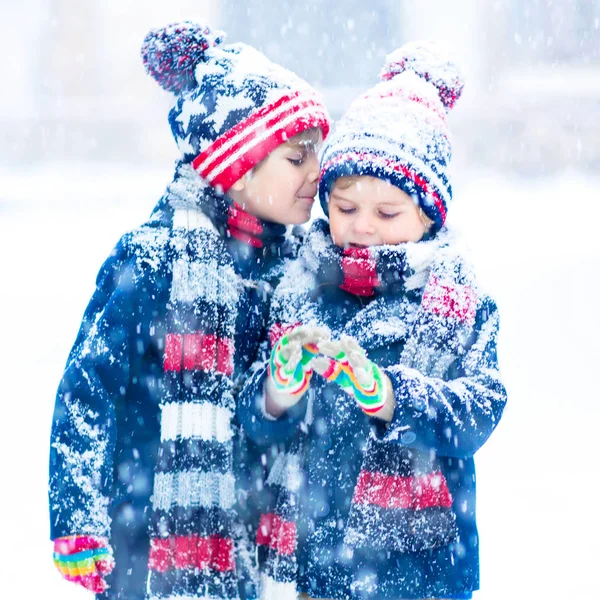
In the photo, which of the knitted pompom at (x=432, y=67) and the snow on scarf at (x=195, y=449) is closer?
the snow on scarf at (x=195, y=449)

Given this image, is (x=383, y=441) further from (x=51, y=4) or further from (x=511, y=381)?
(x=51, y=4)

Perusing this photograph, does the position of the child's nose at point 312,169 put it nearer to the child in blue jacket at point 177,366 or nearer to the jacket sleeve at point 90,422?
the child in blue jacket at point 177,366

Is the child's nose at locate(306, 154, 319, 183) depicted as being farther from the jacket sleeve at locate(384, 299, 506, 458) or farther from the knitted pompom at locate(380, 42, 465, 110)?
the jacket sleeve at locate(384, 299, 506, 458)

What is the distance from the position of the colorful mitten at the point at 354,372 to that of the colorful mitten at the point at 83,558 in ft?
2.16

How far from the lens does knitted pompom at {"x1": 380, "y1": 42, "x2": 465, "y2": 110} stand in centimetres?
224

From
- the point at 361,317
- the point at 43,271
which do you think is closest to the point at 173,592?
the point at 361,317

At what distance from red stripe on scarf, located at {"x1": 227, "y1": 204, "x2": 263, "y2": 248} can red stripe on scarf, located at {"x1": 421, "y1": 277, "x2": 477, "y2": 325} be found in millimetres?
457

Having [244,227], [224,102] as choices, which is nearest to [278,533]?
[244,227]

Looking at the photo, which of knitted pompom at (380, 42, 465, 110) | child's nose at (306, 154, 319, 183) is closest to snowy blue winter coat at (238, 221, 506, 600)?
child's nose at (306, 154, 319, 183)

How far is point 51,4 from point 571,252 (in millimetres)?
7587

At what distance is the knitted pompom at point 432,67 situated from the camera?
7.36 feet

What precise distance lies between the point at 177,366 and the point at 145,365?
10 centimetres

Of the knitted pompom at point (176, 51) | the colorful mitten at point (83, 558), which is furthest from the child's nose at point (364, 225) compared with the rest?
the colorful mitten at point (83, 558)

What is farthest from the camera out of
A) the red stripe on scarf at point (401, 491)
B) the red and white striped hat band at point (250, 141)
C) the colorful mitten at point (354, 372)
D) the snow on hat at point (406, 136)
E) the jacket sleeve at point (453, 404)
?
the red and white striped hat band at point (250, 141)
